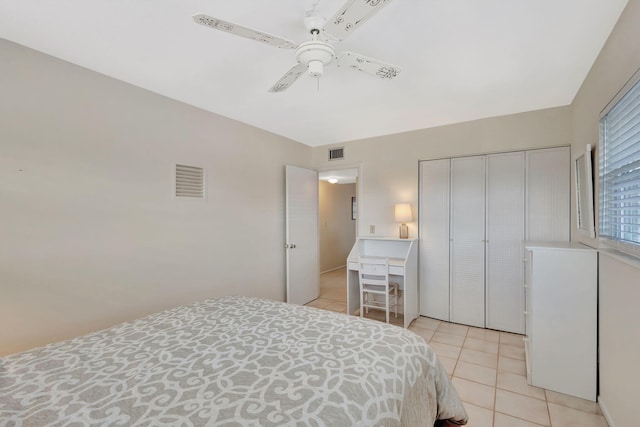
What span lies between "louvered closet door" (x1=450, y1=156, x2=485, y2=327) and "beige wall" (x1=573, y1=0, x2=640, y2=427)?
1.15m

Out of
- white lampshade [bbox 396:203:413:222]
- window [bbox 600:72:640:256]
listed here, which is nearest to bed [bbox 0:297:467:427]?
window [bbox 600:72:640:256]

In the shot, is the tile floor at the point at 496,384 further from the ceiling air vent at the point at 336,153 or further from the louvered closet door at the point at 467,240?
the ceiling air vent at the point at 336,153

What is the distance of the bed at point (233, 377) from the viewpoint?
925 millimetres

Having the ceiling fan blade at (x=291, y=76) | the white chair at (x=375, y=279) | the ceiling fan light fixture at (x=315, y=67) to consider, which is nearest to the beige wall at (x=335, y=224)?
the white chair at (x=375, y=279)

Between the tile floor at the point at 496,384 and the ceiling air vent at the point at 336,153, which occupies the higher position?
the ceiling air vent at the point at 336,153

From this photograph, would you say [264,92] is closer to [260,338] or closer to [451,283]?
[260,338]

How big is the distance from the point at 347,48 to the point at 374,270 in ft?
7.57

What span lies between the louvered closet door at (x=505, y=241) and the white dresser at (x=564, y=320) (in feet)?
3.19

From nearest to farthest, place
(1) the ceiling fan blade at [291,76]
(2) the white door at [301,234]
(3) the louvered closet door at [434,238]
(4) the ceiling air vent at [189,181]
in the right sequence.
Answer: (1) the ceiling fan blade at [291,76] < (4) the ceiling air vent at [189,181] < (3) the louvered closet door at [434,238] < (2) the white door at [301,234]

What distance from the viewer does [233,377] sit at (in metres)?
1.12

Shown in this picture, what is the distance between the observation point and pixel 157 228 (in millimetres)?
2521

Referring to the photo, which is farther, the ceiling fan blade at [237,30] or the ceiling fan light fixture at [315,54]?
the ceiling fan light fixture at [315,54]

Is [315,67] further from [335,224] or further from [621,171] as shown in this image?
[335,224]

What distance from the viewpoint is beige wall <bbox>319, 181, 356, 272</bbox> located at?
6.42 meters
